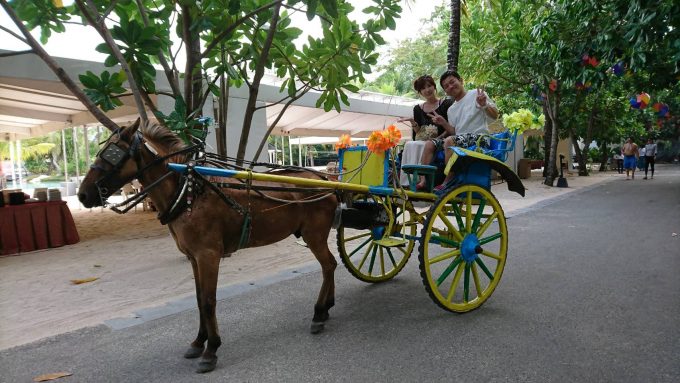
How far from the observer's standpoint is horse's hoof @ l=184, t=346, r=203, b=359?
10.2 feet

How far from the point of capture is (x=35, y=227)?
764 cm

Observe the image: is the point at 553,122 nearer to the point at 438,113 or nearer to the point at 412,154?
the point at 438,113

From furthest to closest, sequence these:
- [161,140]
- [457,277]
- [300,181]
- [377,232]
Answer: [377,232]
[457,277]
[300,181]
[161,140]

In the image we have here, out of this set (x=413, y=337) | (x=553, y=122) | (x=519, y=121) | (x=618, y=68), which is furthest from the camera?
(x=553, y=122)

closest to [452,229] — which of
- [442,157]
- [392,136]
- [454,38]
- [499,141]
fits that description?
[442,157]

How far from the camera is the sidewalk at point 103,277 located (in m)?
4.17

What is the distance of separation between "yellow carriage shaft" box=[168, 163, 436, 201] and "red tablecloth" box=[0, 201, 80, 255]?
20.4 feet

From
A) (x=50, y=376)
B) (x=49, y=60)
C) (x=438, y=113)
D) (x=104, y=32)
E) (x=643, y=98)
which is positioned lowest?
(x=50, y=376)

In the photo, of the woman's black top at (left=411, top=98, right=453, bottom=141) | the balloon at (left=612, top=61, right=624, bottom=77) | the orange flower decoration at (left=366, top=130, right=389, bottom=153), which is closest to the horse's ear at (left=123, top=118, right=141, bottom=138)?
the orange flower decoration at (left=366, top=130, right=389, bottom=153)

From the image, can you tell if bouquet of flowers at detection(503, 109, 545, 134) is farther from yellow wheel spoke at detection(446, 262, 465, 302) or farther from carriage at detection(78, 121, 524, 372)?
yellow wheel spoke at detection(446, 262, 465, 302)

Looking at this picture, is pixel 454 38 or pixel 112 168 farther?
pixel 454 38

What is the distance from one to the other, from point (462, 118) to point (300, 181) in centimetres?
196

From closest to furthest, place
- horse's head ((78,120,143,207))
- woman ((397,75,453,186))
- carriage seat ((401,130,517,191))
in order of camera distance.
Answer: horse's head ((78,120,143,207))
carriage seat ((401,130,517,191))
woman ((397,75,453,186))

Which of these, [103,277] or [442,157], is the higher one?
[442,157]
